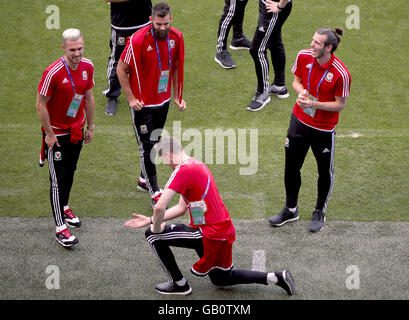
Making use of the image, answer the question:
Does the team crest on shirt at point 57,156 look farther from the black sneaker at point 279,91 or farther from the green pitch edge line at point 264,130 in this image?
the black sneaker at point 279,91

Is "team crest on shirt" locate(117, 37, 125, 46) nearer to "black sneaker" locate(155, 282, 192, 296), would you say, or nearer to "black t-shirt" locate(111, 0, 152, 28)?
"black t-shirt" locate(111, 0, 152, 28)

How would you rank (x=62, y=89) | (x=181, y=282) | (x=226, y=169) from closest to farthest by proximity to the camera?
(x=181, y=282) → (x=62, y=89) → (x=226, y=169)

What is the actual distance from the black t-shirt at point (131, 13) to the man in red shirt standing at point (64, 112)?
6.17 ft

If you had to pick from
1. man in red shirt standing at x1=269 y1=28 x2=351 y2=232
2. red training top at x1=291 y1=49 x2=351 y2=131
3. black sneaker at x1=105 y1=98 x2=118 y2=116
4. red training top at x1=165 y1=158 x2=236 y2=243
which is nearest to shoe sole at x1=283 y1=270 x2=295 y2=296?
red training top at x1=165 y1=158 x2=236 y2=243

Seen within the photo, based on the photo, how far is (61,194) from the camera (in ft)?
19.1

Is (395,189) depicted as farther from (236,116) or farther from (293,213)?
(236,116)

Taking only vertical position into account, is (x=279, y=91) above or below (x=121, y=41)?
below

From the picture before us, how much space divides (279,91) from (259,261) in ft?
10.5

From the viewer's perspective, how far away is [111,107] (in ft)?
26.4

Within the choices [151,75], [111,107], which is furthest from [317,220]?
[111,107]

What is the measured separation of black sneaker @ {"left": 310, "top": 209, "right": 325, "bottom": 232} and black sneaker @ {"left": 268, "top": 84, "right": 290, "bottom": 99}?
250cm

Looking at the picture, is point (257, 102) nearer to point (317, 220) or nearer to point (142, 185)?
point (142, 185)

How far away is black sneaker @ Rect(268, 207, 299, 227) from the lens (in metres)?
6.16

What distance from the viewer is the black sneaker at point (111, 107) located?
26.3 feet
